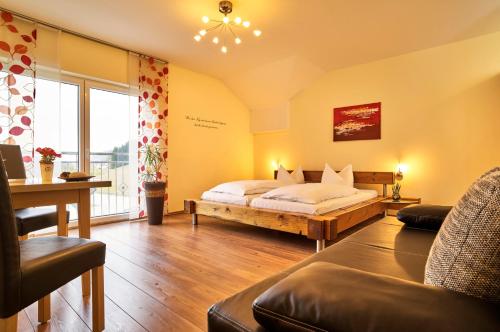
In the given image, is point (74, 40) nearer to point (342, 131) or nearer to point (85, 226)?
point (85, 226)

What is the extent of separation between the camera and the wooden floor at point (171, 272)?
1.47 metres

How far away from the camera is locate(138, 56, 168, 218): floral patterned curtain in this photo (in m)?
3.95

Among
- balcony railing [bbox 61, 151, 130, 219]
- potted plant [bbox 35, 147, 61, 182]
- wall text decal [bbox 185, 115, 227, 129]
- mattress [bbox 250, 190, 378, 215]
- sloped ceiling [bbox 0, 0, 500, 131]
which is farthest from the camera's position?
wall text decal [bbox 185, 115, 227, 129]

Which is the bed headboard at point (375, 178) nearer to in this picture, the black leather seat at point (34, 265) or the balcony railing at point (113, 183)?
the balcony railing at point (113, 183)

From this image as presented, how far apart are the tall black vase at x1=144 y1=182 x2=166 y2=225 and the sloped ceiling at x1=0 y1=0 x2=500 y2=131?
1.98m

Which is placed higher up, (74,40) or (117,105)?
(74,40)

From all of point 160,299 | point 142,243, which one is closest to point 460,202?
point 160,299

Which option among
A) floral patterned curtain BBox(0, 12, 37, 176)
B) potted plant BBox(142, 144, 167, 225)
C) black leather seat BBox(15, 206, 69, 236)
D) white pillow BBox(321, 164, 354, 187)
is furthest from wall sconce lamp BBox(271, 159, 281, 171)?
black leather seat BBox(15, 206, 69, 236)

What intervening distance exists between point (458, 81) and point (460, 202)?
376cm

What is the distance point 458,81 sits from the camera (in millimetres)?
3564

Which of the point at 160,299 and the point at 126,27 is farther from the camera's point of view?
the point at 126,27

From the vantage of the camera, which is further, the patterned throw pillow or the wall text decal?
the wall text decal

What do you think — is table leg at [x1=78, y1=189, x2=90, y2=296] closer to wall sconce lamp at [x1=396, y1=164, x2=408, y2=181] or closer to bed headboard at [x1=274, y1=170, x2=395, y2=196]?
bed headboard at [x1=274, y1=170, x2=395, y2=196]

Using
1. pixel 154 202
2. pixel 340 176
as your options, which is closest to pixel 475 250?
pixel 154 202
